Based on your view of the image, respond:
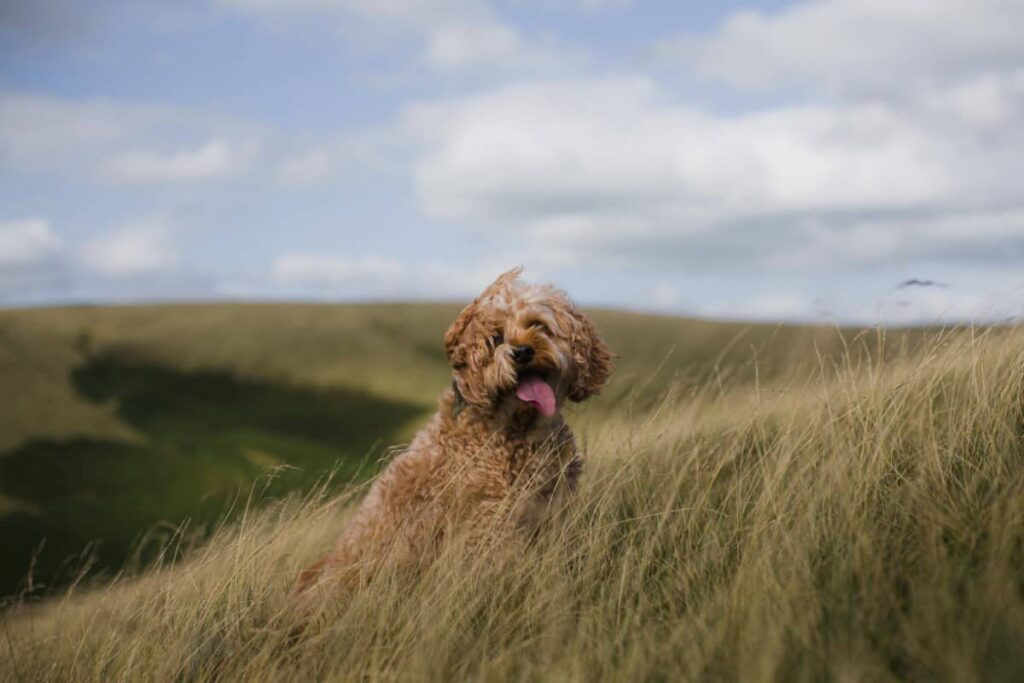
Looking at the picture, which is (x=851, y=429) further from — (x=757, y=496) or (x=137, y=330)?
(x=137, y=330)

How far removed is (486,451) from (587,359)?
0.71 meters

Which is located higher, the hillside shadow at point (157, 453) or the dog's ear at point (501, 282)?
the dog's ear at point (501, 282)

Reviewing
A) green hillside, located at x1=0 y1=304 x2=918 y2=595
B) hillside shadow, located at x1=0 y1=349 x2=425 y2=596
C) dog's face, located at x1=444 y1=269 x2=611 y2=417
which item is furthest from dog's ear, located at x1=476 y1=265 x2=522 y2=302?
hillside shadow, located at x1=0 y1=349 x2=425 y2=596

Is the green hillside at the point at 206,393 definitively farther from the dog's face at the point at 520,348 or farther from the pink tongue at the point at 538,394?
the pink tongue at the point at 538,394

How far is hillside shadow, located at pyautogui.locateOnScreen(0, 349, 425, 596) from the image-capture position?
8914 mm

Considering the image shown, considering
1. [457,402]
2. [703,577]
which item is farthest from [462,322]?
[703,577]

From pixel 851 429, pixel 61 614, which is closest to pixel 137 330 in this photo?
pixel 61 614

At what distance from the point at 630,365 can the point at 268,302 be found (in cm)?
1200

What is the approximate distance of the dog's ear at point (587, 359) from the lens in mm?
4879

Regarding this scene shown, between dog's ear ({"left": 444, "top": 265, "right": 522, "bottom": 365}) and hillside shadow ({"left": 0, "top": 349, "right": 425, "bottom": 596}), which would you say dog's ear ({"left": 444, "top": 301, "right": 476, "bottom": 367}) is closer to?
dog's ear ({"left": 444, "top": 265, "right": 522, "bottom": 365})

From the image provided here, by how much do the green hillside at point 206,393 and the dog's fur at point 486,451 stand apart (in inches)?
32.0

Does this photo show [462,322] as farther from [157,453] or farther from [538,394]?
[157,453]

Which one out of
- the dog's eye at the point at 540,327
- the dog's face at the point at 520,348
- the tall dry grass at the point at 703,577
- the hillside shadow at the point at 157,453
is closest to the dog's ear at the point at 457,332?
the dog's face at the point at 520,348

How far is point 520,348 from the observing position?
4.59 metres
